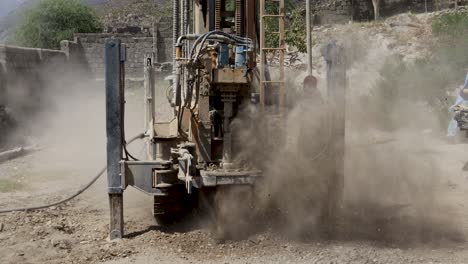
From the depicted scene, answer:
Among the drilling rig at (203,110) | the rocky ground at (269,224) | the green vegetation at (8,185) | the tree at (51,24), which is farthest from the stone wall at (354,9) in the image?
the drilling rig at (203,110)

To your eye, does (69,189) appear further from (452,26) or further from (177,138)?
(452,26)

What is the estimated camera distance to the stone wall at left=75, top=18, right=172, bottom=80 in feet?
93.7

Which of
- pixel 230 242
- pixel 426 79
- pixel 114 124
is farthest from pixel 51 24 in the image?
pixel 230 242

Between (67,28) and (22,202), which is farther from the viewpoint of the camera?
(67,28)

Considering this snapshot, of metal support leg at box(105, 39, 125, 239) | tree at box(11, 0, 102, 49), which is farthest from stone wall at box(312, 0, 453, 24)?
metal support leg at box(105, 39, 125, 239)

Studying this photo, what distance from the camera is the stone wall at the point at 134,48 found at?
28.6 meters

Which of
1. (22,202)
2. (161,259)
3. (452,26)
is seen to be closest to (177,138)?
(161,259)

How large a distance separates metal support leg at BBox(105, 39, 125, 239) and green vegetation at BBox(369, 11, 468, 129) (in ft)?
41.0

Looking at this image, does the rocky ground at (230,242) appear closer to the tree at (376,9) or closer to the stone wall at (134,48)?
the stone wall at (134,48)

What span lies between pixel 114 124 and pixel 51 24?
3540 cm

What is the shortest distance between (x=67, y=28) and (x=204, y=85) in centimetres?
3562

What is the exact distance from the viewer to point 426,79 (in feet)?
64.4

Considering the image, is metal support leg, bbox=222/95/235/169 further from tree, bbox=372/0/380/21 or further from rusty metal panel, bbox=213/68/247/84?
tree, bbox=372/0/380/21

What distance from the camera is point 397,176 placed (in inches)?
362
